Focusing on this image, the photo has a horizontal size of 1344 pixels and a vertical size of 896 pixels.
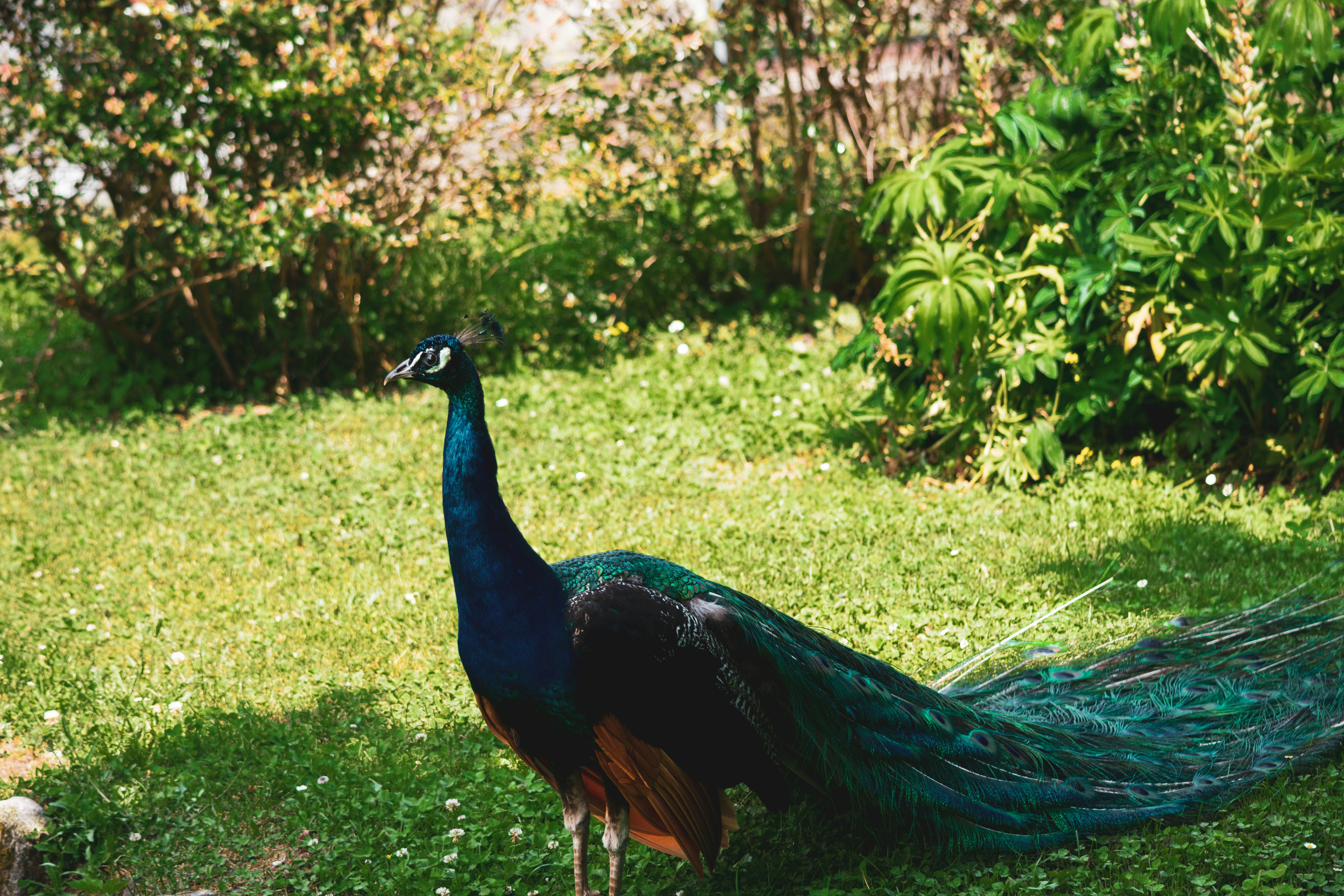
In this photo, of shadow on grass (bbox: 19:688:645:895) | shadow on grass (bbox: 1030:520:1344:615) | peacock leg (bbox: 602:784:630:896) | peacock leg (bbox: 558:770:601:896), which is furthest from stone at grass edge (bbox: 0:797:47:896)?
shadow on grass (bbox: 1030:520:1344:615)

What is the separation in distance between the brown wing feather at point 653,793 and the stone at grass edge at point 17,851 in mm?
1490

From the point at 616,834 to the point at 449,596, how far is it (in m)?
2.25

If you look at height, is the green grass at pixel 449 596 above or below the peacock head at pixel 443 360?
below

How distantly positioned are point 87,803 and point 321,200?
4693 millimetres

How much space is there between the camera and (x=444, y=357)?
2922 mm

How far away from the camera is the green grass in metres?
3.37

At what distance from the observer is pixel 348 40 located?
25.6 ft

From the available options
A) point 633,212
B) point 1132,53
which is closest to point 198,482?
point 633,212

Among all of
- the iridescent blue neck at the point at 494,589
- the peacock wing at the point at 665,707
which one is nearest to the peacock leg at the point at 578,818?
the peacock wing at the point at 665,707

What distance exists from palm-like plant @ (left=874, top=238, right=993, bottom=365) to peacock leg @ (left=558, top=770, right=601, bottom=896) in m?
3.30

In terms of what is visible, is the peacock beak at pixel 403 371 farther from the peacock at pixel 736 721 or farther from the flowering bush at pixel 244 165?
the flowering bush at pixel 244 165

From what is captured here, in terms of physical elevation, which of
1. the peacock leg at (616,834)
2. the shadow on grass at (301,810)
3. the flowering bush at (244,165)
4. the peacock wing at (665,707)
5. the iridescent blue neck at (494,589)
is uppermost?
the flowering bush at (244,165)

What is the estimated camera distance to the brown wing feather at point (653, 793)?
2.92m

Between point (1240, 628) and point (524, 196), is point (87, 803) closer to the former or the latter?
point (1240, 628)
